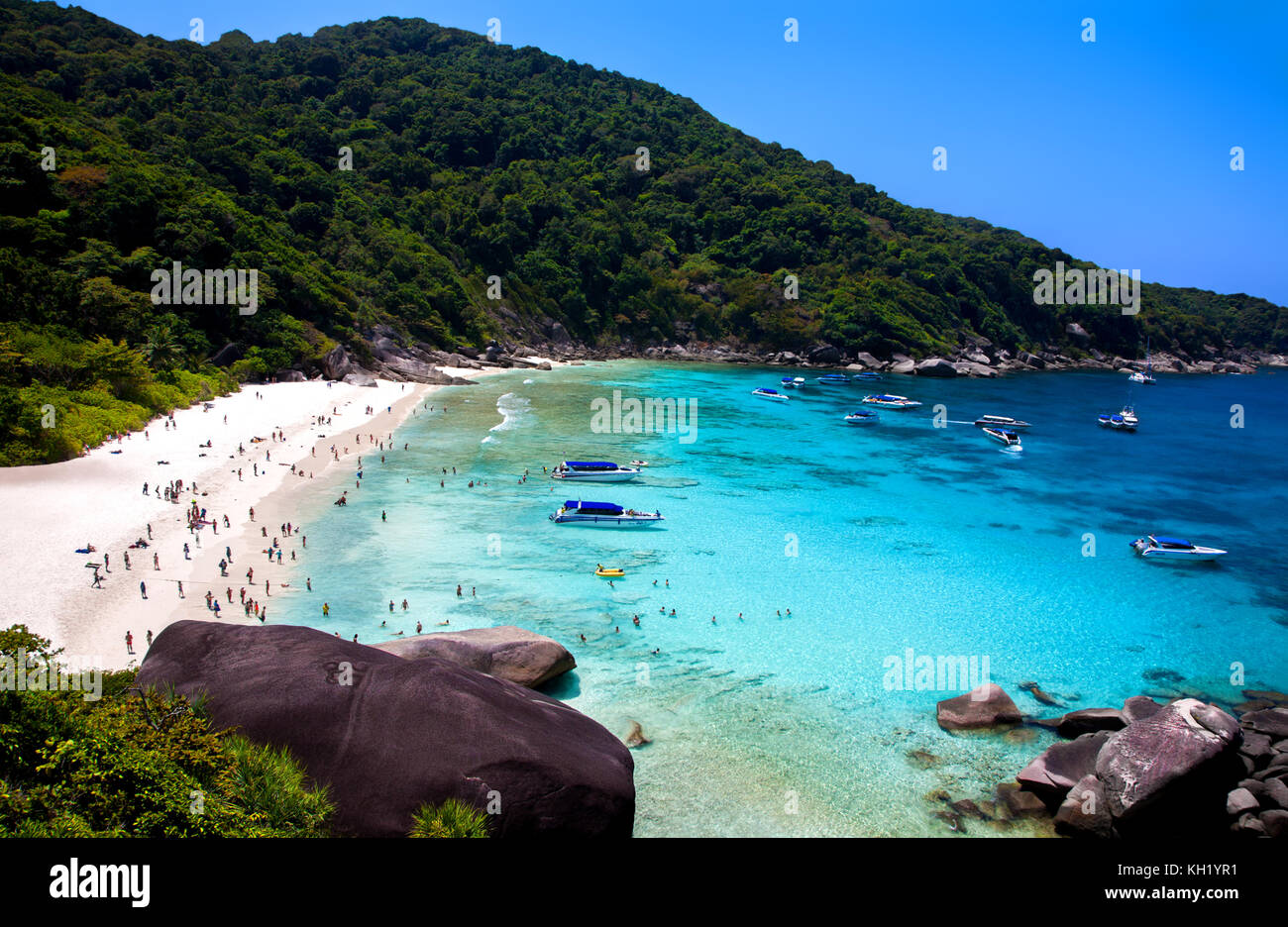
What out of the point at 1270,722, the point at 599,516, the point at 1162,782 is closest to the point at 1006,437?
the point at 599,516

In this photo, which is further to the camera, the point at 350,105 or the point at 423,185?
the point at 350,105

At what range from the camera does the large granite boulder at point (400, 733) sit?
43.1 ft

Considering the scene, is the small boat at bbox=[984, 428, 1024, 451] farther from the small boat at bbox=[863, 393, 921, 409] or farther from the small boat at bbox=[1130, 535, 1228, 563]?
the small boat at bbox=[1130, 535, 1228, 563]

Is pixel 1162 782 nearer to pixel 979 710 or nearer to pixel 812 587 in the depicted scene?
pixel 979 710

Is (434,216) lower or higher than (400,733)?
higher

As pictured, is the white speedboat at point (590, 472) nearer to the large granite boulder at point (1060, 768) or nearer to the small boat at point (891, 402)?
the large granite boulder at point (1060, 768)

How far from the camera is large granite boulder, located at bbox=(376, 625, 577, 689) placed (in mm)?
20844

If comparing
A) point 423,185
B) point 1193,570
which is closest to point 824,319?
point 423,185

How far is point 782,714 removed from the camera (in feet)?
72.0

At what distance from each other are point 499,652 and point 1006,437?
5665cm

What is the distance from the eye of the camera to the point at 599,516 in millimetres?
37938
